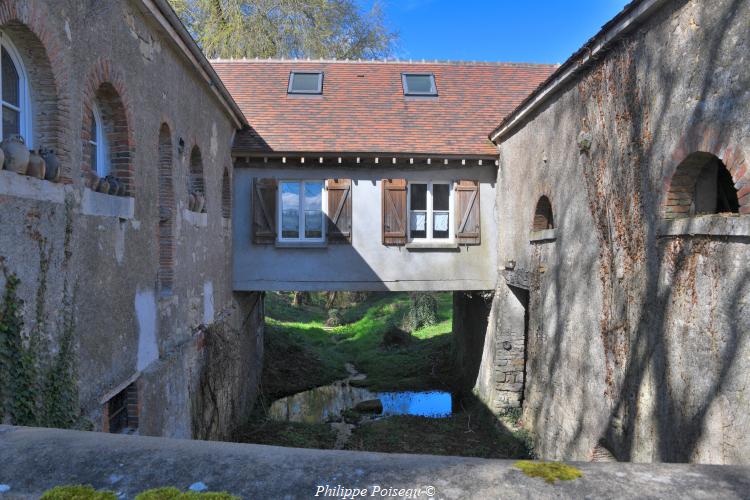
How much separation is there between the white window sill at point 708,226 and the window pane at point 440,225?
5726 mm

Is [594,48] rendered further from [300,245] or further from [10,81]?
[300,245]

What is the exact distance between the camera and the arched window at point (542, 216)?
27.2 ft

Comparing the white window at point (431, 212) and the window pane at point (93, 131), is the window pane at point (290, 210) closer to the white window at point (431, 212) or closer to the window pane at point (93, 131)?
the white window at point (431, 212)

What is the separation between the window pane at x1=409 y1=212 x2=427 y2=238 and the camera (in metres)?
10.5

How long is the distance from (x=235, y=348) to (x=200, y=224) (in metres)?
2.92

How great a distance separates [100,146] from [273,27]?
15.8 meters

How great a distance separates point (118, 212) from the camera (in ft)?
16.5

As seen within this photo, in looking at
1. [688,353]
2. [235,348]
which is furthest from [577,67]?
[235,348]

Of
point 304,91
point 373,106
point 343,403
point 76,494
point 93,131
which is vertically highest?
point 304,91

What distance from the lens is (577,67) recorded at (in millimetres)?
6398

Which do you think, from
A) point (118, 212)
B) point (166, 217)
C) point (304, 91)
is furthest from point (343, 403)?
point (118, 212)

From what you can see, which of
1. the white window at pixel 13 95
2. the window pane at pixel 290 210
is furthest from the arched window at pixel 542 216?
the white window at pixel 13 95

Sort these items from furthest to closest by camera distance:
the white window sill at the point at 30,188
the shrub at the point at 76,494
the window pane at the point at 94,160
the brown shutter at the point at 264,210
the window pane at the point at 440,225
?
the window pane at the point at 440,225 < the brown shutter at the point at 264,210 < the window pane at the point at 94,160 < the white window sill at the point at 30,188 < the shrub at the point at 76,494

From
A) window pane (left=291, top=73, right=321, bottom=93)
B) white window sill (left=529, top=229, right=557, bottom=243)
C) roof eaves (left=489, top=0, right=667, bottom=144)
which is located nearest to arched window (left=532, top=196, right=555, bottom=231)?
white window sill (left=529, top=229, right=557, bottom=243)
